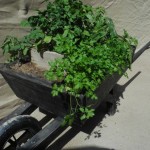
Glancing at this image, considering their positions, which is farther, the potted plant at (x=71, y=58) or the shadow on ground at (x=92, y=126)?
the shadow on ground at (x=92, y=126)

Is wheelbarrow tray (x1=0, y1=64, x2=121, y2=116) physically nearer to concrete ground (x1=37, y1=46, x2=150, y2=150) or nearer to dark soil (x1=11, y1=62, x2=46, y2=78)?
dark soil (x1=11, y1=62, x2=46, y2=78)

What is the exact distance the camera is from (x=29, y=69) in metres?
2.33

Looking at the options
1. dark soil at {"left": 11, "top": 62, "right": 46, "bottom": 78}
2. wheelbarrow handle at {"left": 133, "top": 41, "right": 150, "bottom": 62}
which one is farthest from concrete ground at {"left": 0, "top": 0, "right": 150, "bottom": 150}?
wheelbarrow handle at {"left": 133, "top": 41, "right": 150, "bottom": 62}

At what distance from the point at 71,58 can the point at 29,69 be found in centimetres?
48

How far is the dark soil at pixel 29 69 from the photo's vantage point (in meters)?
2.28

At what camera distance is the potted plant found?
6.54 feet

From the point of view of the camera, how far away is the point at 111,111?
285 centimetres

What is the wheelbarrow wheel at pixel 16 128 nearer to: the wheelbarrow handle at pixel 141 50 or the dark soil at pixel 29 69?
the dark soil at pixel 29 69

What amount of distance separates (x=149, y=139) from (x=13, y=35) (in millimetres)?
1526

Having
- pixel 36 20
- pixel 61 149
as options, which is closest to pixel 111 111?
pixel 61 149

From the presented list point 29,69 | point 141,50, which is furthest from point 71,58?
point 141,50

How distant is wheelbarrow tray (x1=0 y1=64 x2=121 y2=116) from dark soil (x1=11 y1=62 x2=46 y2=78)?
0.24ft

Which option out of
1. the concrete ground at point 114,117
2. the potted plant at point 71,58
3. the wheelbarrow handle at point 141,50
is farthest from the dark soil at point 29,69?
the wheelbarrow handle at point 141,50

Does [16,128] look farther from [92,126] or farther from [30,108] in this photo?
[92,126]
